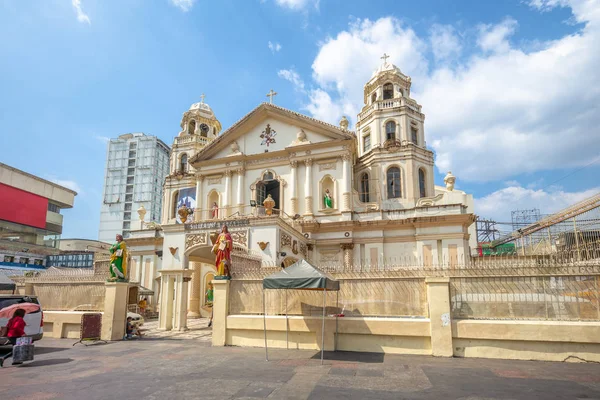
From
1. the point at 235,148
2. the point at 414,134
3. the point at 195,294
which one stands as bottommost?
the point at 195,294

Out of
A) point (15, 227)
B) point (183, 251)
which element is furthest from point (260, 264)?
point (15, 227)

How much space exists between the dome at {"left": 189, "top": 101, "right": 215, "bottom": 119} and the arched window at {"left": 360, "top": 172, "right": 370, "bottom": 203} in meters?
15.9

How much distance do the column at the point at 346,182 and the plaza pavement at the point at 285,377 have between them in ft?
50.7

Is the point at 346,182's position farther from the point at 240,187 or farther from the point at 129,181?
the point at 129,181

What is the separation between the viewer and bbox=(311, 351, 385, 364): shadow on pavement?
33.3ft

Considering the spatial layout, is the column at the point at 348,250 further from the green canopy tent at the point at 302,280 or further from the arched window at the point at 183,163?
the arched window at the point at 183,163

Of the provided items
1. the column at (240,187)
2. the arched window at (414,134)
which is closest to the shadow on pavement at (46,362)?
the column at (240,187)

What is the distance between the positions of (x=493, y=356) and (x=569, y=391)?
10.5 feet

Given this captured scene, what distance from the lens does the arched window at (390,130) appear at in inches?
1165

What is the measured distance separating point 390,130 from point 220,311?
844 inches

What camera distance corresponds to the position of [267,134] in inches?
1120

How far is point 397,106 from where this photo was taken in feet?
97.5

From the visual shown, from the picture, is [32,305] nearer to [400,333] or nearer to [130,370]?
[130,370]

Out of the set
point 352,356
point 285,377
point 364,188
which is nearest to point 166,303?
point 352,356
